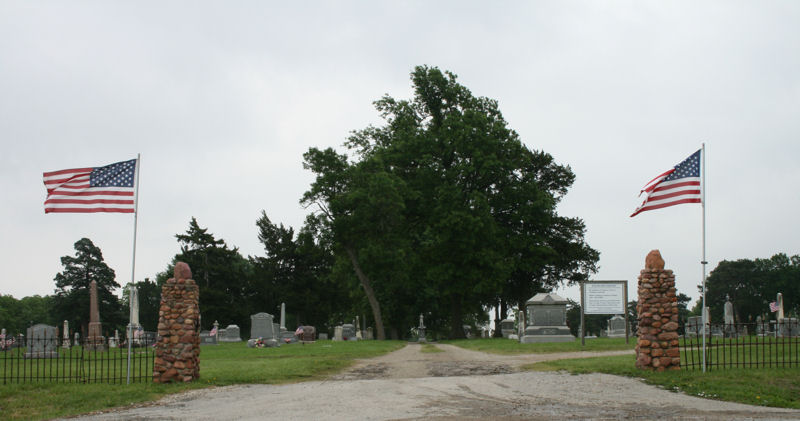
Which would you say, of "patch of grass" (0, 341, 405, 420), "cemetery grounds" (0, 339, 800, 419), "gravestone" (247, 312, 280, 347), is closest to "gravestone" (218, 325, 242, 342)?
"gravestone" (247, 312, 280, 347)

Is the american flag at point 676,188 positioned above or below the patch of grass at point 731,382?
above

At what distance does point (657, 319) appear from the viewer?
49.8ft

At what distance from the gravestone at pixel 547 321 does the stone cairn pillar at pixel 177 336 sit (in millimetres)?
17755

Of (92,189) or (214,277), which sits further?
(214,277)

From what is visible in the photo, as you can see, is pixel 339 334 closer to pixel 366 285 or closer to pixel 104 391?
pixel 366 285

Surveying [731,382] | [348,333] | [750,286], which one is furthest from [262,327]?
[750,286]

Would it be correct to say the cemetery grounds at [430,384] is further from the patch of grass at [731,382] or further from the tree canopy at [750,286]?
the tree canopy at [750,286]

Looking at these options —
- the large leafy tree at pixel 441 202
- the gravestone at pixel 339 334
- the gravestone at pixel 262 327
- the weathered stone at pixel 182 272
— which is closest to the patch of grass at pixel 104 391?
the weathered stone at pixel 182 272

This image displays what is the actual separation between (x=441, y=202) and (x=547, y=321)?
12.6 m

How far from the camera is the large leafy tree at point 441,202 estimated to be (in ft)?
130

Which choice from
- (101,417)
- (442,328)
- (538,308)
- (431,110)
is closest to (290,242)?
→ (442,328)

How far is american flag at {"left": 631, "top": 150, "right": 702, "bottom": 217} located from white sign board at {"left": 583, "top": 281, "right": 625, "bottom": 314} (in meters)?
10.7

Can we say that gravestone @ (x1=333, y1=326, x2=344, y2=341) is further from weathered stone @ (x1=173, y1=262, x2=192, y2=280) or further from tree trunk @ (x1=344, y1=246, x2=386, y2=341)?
weathered stone @ (x1=173, y1=262, x2=192, y2=280)

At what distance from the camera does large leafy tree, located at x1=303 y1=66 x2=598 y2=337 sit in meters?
39.6
